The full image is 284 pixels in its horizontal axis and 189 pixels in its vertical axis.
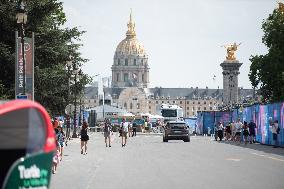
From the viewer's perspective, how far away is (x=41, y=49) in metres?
45.2

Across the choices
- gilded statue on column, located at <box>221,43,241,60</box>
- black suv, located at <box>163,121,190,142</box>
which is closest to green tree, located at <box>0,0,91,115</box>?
black suv, located at <box>163,121,190,142</box>

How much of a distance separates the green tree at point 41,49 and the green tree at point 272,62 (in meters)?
23.1

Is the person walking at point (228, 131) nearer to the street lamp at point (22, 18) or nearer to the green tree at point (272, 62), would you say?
the green tree at point (272, 62)

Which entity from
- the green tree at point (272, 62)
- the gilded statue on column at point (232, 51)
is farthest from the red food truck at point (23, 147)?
the gilded statue on column at point (232, 51)

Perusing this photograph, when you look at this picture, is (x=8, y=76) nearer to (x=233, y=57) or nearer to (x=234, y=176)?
(x=234, y=176)

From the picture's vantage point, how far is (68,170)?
75.2 ft

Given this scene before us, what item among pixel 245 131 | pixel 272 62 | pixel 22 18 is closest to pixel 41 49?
pixel 245 131

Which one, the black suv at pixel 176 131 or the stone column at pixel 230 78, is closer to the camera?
the black suv at pixel 176 131

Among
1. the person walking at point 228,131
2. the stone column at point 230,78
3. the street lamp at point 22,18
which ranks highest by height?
the stone column at point 230,78

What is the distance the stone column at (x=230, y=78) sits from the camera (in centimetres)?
14248

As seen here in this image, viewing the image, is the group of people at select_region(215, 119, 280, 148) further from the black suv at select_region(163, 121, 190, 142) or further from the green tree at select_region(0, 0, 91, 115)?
the green tree at select_region(0, 0, 91, 115)

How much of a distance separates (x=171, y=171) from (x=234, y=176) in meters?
2.84

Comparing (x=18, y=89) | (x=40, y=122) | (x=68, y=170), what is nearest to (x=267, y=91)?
(x=18, y=89)

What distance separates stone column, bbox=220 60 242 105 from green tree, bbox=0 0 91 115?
9501 cm
